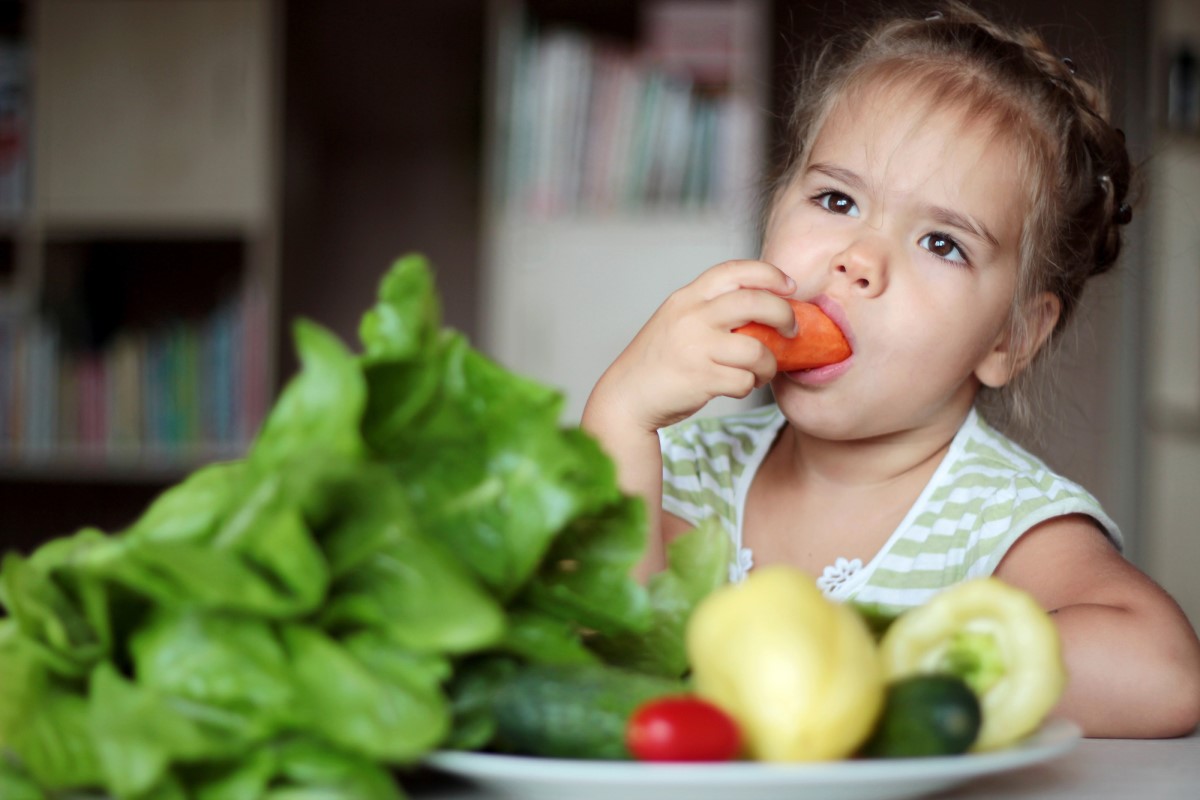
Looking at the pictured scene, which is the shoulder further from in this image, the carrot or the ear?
the carrot

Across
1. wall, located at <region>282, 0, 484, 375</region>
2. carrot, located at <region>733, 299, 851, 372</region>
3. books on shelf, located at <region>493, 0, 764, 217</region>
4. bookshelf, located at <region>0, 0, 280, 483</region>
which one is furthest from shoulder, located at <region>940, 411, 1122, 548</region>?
wall, located at <region>282, 0, 484, 375</region>

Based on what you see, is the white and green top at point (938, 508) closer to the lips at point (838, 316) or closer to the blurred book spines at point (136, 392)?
the lips at point (838, 316)

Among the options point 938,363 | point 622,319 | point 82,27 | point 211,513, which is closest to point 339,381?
point 211,513

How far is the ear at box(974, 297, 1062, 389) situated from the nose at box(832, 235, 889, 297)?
0.22 metres

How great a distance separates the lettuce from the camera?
46cm

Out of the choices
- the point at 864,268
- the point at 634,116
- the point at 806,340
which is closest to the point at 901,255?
the point at 864,268

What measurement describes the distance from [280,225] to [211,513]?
9.27 ft

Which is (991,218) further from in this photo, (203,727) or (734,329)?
(203,727)

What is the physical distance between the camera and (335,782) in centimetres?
47

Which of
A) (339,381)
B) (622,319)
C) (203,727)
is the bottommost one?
(622,319)

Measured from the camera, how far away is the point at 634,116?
312 centimetres

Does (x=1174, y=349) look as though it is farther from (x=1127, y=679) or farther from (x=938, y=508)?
(x=1127, y=679)

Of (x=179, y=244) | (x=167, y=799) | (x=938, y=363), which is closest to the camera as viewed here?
(x=167, y=799)

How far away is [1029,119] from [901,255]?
241 mm
